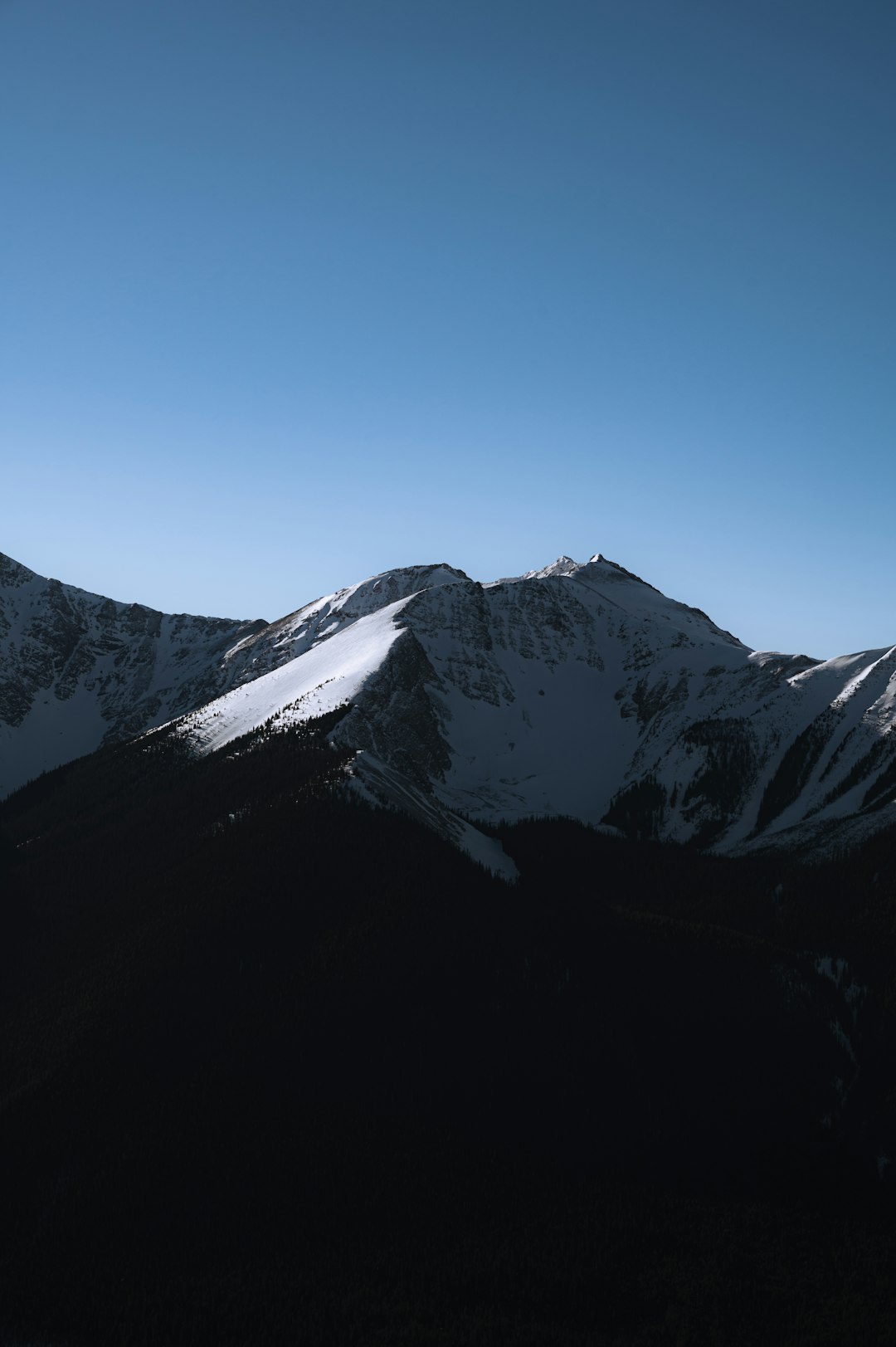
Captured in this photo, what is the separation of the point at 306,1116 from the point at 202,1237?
23.1 meters

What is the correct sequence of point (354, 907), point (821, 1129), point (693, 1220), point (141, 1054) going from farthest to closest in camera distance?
point (354, 907)
point (821, 1129)
point (141, 1054)
point (693, 1220)

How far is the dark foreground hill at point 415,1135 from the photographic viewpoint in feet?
420

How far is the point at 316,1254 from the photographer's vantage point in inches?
5251

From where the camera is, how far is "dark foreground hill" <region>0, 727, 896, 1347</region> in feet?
420

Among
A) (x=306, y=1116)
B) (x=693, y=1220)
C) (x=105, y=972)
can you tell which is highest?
(x=105, y=972)

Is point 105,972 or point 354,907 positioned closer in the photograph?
point 105,972

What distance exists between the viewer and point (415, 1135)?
505ft

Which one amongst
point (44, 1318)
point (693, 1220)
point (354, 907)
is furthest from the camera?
point (354, 907)

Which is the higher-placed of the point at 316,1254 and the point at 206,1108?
the point at 206,1108

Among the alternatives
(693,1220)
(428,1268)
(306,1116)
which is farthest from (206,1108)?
(693,1220)

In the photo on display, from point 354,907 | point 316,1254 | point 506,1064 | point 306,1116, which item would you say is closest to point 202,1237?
point 316,1254

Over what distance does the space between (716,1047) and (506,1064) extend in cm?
3937

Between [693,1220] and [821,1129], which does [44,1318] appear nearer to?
[693,1220]

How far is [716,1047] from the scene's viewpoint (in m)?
188
